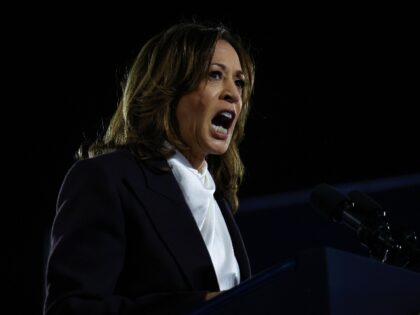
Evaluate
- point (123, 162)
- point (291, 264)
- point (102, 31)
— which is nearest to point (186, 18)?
point (102, 31)

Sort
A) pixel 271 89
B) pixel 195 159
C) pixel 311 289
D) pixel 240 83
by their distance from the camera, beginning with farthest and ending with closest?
pixel 271 89 → pixel 240 83 → pixel 195 159 → pixel 311 289

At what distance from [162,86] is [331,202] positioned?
0.59 meters

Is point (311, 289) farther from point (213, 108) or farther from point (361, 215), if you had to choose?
point (213, 108)

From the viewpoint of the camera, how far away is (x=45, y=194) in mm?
3256

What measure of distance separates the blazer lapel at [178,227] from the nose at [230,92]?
13.5 inches

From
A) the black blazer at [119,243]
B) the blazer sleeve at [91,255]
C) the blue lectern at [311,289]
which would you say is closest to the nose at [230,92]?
the black blazer at [119,243]

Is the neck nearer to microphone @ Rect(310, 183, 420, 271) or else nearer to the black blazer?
the black blazer

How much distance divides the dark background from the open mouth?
1.31 meters

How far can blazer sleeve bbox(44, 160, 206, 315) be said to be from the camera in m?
1.21

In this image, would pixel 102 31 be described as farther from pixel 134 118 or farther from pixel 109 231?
pixel 109 231

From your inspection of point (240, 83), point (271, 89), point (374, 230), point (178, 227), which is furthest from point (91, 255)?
point (271, 89)

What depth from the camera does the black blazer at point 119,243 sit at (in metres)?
1.27

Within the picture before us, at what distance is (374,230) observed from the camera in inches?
49.3

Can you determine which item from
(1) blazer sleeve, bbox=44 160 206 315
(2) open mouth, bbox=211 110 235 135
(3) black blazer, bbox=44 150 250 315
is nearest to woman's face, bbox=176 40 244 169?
(2) open mouth, bbox=211 110 235 135
